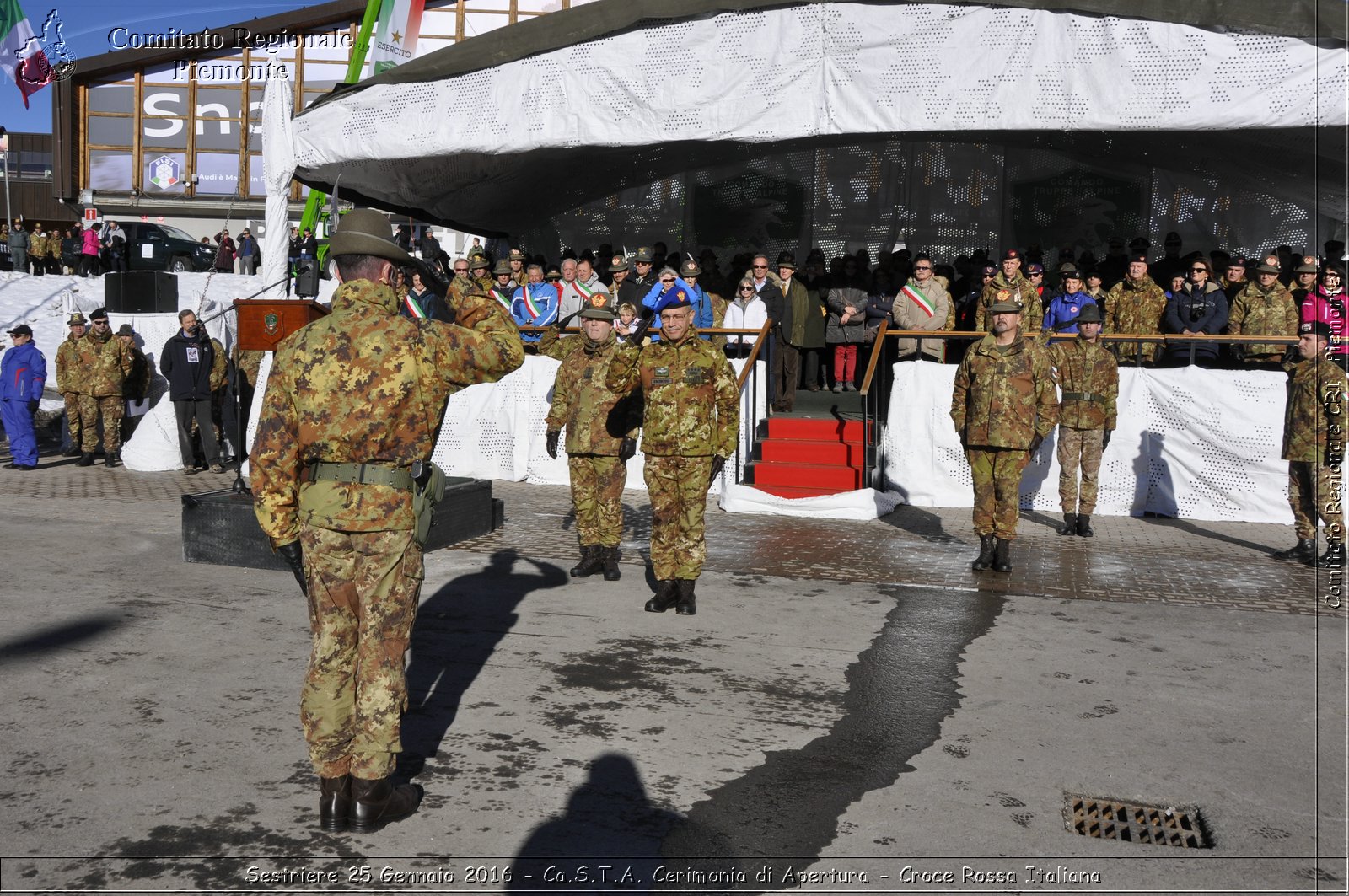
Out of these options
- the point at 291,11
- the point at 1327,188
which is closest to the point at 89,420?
the point at 1327,188

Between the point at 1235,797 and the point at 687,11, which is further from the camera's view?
the point at 687,11

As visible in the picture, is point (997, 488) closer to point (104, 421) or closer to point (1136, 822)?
point (1136, 822)

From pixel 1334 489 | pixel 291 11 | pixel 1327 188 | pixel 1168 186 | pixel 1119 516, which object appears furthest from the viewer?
pixel 291 11

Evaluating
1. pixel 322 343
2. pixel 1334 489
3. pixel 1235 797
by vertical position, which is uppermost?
pixel 322 343

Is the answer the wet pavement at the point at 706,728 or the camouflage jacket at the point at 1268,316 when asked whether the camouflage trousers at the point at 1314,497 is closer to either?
the wet pavement at the point at 706,728

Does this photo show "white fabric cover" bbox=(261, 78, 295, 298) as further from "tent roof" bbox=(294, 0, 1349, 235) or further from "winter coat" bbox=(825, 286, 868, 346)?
"winter coat" bbox=(825, 286, 868, 346)

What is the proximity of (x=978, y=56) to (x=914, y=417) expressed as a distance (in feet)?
12.3

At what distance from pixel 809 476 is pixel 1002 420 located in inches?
146

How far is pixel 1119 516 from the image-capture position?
475 inches

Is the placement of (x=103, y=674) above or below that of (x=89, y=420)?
below

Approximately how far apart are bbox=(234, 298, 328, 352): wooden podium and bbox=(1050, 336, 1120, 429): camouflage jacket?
23.1ft

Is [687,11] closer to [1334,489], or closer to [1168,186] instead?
[1334,489]

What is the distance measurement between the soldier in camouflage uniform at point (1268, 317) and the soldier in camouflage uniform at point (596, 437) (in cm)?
750

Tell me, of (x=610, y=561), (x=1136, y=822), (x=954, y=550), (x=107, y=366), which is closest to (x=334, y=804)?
(x=1136, y=822)
